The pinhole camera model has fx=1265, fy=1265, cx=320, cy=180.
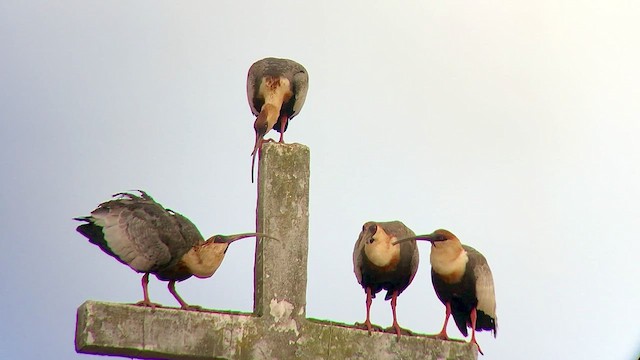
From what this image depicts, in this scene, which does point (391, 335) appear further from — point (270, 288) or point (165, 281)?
point (165, 281)

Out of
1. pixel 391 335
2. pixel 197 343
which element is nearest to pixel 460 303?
pixel 391 335

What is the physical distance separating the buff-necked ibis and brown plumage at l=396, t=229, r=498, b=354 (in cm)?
282

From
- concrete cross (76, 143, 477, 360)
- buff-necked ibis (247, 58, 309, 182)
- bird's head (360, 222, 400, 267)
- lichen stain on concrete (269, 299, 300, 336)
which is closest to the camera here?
concrete cross (76, 143, 477, 360)

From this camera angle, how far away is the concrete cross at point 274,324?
8297 millimetres

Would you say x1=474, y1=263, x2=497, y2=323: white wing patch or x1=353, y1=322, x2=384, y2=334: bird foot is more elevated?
x1=474, y1=263, x2=497, y2=323: white wing patch

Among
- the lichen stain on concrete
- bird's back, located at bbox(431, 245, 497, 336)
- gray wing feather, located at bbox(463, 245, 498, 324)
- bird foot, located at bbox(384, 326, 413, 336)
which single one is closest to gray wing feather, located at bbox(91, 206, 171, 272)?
the lichen stain on concrete

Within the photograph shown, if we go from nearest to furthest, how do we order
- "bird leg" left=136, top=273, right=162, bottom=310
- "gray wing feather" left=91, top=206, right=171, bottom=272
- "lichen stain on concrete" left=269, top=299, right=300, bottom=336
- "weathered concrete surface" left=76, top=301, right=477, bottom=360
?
1. "weathered concrete surface" left=76, top=301, right=477, bottom=360
2. "bird leg" left=136, top=273, right=162, bottom=310
3. "lichen stain on concrete" left=269, top=299, right=300, bottom=336
4. "gray wing feather" left=91, top=206, right=171, bottom=272

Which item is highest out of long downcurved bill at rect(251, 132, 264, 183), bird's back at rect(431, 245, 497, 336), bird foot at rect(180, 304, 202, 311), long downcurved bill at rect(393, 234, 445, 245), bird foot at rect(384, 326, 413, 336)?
long downcurved bill at rect(251, 132, 264, 183)

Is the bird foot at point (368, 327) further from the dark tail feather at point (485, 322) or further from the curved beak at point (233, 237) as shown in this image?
the dark tail feather at point (485, 322)

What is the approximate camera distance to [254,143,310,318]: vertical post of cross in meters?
8.95

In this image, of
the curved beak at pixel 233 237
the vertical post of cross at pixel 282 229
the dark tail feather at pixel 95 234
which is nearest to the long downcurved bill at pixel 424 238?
the vertical post of cross at pixel 282 229

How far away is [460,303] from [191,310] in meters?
2.92

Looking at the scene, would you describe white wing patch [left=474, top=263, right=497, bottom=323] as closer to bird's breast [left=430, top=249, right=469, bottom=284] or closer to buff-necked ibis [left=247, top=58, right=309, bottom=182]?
bird's breast [left=430, top=249, right=469, bottom=284]

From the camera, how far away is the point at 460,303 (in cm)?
1070
